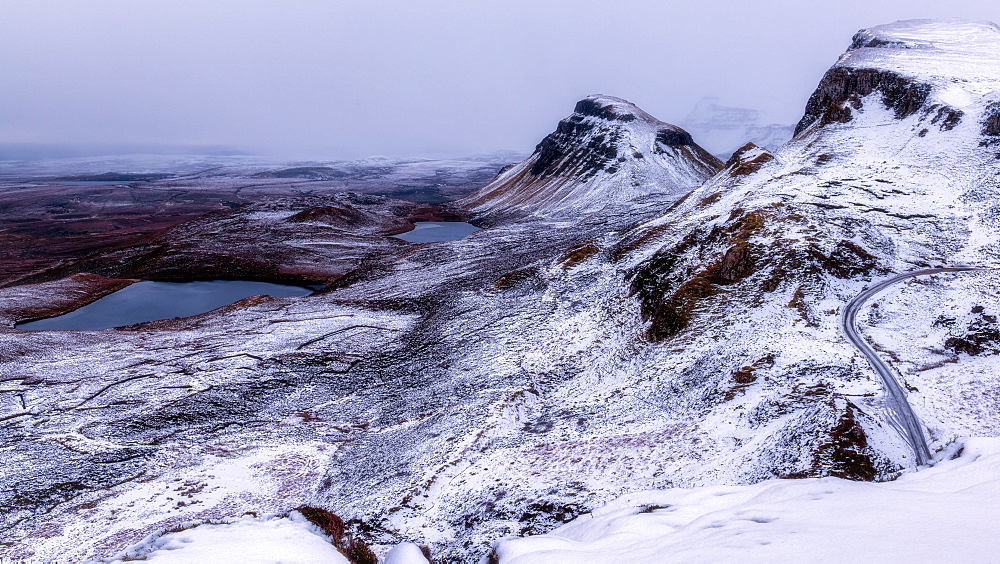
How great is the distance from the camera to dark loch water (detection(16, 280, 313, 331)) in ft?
182

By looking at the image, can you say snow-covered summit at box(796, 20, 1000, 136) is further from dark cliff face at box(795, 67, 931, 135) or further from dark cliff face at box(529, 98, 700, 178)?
dark cliff face at box(529, 98, 700, 178)

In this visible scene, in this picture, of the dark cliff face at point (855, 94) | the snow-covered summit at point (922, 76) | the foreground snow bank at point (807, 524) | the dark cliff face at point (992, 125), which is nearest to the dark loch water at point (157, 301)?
the foreground snow bank at point (807, 524)

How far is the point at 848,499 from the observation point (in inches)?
465

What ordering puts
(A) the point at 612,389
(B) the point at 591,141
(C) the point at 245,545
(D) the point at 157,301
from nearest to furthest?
1. (C) the point at 245,545
2. (A) the point at 612,389
3. (D) the point at 157,301
4. (B) the point at 591,141

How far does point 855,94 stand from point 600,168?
221 feet

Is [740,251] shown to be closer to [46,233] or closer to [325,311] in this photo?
[325,311]

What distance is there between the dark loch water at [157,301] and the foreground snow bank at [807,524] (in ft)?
198

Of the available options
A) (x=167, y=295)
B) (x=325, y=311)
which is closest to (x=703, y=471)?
(x=325, y=311)

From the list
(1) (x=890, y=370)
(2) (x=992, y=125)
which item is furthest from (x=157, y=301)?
(2) (x=992, y=125)

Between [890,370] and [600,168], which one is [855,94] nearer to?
[890,370]

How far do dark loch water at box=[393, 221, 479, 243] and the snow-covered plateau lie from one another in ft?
147

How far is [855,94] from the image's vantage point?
64.9 meters

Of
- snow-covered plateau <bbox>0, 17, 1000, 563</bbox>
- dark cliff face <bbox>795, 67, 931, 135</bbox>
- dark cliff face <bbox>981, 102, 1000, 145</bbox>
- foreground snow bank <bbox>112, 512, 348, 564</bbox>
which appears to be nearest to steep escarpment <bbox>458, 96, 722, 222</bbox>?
dark cliff face <bbox>795, 67, 931, 135</bbox>

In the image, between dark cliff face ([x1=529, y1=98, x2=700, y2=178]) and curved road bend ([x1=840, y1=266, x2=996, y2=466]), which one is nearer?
curved road bend ([x1=840, y1=266, x2=996, y2=466])
